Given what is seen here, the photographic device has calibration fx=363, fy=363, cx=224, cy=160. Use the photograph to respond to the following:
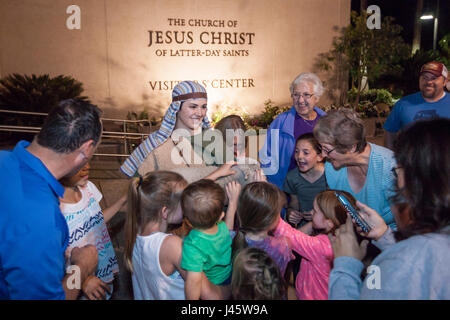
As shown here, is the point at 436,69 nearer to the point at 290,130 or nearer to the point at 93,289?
the point at 290,130

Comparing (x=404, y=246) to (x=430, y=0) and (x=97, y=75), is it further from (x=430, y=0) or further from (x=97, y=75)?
(x=430, y=0)

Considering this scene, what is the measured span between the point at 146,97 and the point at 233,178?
7184 millimetres

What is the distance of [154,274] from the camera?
6.35ft

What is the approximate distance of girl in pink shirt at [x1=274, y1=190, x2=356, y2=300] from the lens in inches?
87.9

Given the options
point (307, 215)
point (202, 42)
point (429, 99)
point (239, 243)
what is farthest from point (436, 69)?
point (202, 42)

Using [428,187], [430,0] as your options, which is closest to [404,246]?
[428,187]

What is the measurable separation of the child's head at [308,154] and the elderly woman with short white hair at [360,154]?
46cm

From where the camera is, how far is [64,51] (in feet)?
28.1

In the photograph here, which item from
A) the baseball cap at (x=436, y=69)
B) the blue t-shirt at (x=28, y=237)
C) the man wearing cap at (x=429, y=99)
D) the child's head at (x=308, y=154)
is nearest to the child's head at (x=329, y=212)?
the child's head at (x=308, y=154)

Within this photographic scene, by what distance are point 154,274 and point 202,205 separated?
450mm

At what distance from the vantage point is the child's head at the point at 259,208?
2.08 metres

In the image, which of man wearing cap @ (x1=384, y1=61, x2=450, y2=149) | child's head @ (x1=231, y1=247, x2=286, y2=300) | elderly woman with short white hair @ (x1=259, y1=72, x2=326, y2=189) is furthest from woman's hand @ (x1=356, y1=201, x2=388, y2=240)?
man wearing cap @ (x1=384, y1=61, x2=450, y2=149)

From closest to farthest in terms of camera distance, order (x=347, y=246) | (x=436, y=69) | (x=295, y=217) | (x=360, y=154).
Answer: (x=347, y=246), (x=360, y=154), (x=295, y=217), (x=436, y=69)

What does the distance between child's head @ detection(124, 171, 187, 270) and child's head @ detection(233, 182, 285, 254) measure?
0.38 m
